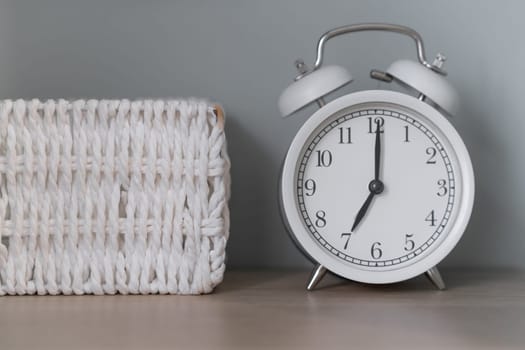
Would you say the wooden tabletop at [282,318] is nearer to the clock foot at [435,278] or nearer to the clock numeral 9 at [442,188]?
the clock foot at [435,278]

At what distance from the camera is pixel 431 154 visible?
104 cm

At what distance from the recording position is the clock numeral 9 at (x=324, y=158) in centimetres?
104

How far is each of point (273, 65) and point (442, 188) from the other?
36 centimetres

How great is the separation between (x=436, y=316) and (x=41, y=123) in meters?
0.56

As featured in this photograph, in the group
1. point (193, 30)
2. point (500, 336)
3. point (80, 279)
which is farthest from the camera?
point (193, 30)

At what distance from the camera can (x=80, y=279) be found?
969 millimetres

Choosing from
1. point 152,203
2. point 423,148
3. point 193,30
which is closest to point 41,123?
point 152,203

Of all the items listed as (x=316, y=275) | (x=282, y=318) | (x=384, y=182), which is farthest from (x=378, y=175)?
(x=282, y=318)

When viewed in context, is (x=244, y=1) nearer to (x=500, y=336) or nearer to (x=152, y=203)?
(x=152, y=203)

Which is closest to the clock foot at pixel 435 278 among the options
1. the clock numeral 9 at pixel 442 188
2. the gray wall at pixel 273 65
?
the clock numeral 9 at pixel 442 188

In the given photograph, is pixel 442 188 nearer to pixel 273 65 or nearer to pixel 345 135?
pixel 345 135

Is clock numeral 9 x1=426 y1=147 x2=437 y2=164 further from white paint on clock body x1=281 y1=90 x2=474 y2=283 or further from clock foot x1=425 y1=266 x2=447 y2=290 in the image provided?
clock foot x1=425 y1=266 x2=447 y2=290

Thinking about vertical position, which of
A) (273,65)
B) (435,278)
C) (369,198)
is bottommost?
(435,278)

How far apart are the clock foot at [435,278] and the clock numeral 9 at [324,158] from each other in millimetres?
206
